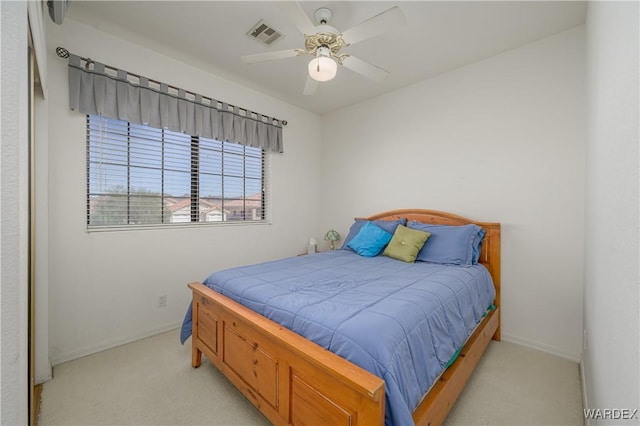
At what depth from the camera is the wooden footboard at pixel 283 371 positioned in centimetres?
104

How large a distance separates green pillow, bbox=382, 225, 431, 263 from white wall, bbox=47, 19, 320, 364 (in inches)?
68.8

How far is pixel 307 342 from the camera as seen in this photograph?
4.22 feet

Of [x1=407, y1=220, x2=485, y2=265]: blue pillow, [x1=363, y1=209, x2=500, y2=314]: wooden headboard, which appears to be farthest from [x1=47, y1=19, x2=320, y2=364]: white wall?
[x1=363, y1=209, x2=500, y2=314]: wooden headboard

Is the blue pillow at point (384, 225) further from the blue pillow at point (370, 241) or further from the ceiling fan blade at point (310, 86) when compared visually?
the ceiling fan blade at point (310, 86)

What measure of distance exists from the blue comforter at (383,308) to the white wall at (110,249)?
0.79 meters

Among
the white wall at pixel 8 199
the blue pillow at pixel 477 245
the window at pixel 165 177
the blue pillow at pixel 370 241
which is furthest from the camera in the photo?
the blue pillow at pixel 370 241

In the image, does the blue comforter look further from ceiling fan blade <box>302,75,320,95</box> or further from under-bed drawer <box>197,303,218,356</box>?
ceiling fan blade <box>302,75,320,95</box>

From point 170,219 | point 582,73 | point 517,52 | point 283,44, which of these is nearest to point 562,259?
point 582,73

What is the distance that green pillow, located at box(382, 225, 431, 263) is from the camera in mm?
2654

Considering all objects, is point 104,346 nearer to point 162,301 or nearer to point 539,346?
point 162,301

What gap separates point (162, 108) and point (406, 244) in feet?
9.06

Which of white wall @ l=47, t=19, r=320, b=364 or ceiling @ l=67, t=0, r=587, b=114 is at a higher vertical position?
ceiling @ l=67, t=0, r=587, b=114

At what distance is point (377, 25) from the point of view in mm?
1665

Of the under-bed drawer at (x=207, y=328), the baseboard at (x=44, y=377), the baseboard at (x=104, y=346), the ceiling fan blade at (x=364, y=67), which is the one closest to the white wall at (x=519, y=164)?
the ceiling fan blade at (x=364, y=67)
